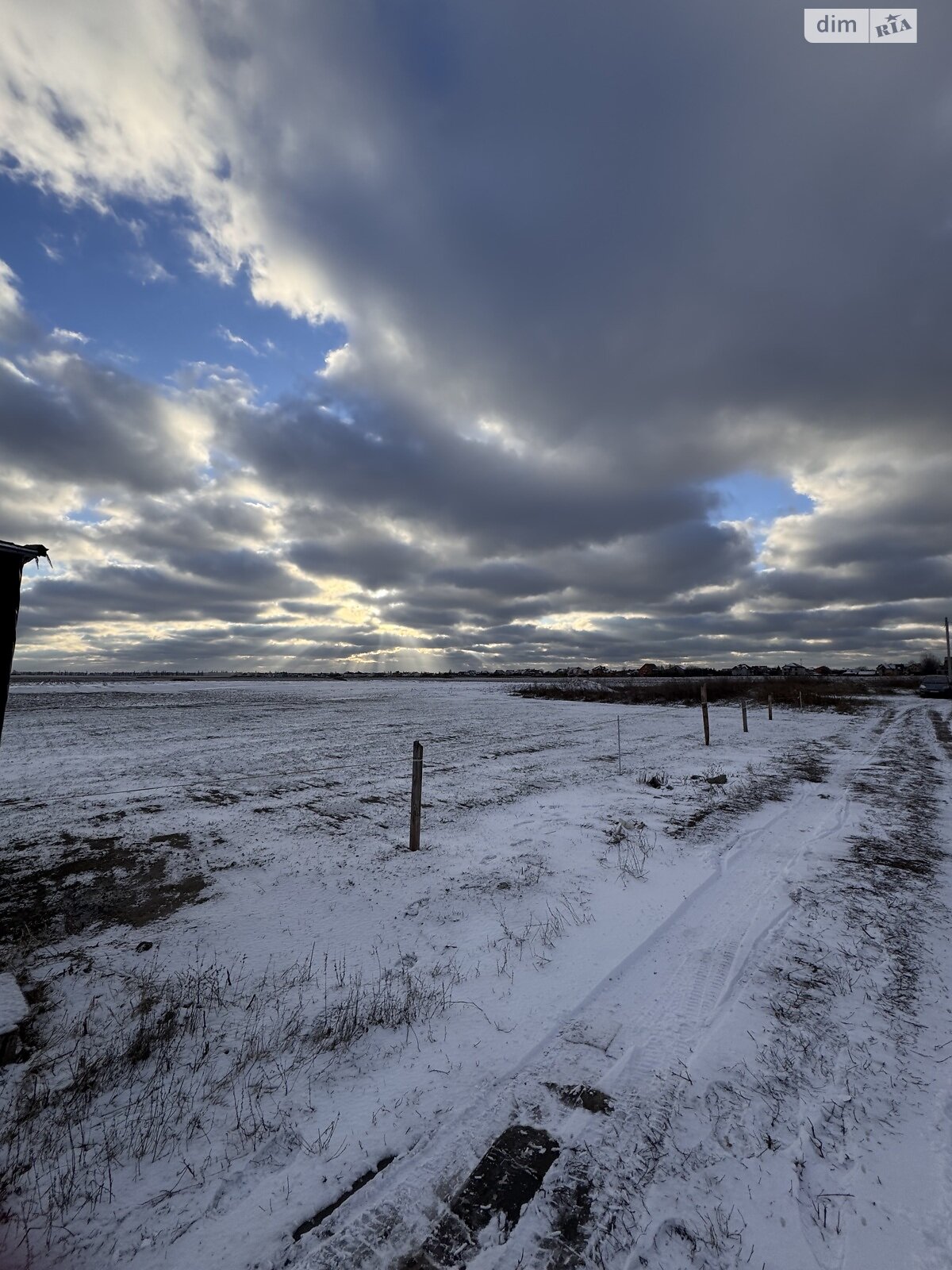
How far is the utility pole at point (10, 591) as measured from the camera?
18.9 feet

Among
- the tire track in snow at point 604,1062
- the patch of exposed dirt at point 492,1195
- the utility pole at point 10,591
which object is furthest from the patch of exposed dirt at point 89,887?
the patch of exposed dirt at point 492,1195

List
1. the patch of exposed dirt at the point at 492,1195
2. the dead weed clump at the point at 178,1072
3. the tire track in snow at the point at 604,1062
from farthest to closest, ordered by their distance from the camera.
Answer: the dead weed clump at the point at 178,1072, the tire track in snow at the point at 604,1062, the patch of exposed dirt at the point at 492,1195

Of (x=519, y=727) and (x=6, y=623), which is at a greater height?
A: (x=6, y=623)

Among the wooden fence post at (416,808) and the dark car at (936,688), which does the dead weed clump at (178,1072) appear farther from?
the dark car at (936,688)

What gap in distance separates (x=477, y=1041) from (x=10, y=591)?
6.38 meters

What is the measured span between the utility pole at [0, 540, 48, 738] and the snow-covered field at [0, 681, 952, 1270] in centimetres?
297

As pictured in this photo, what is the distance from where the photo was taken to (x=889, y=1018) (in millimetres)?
4254

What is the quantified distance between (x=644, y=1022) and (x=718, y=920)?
2.23 metres

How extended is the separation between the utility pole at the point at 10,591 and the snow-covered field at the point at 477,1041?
9.75 feet

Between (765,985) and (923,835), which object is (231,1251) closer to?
(765,985)

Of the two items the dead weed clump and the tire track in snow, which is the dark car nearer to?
the tire track in snow

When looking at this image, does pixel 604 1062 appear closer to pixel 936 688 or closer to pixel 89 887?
pixel 89 887

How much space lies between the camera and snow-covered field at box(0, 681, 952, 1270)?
106 inches

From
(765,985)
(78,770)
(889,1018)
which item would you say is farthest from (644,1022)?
(78,770)
